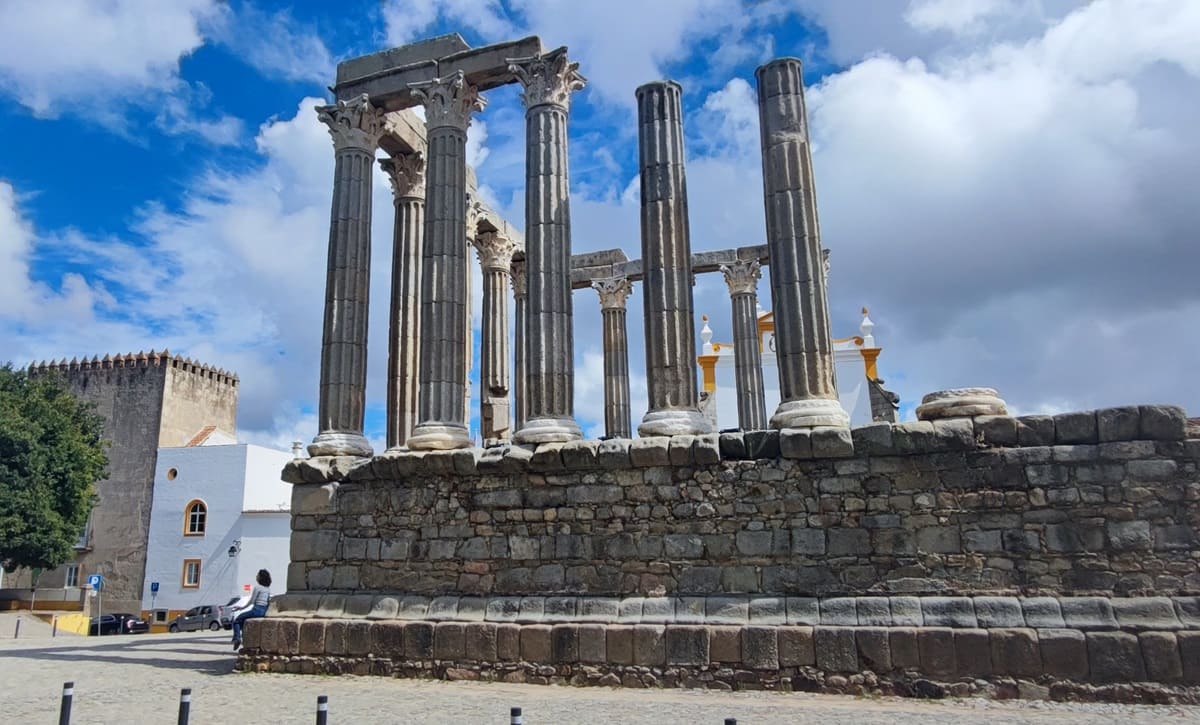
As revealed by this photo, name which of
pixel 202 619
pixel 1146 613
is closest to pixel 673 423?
pixel 1146 613

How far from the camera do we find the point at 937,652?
898cm

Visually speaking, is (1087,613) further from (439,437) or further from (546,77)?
(546,77)

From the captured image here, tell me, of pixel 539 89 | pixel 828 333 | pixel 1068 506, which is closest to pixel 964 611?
pixel 1068 506

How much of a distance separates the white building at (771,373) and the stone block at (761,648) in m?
17.8

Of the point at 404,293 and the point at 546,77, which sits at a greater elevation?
the point at 546,77

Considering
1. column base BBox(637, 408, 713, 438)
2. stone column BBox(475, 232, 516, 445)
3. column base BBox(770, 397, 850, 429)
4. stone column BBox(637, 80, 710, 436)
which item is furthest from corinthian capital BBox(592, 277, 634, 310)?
column base BBox(770, 397, 850, 429)

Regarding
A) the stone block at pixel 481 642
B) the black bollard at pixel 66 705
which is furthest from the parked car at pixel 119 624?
the black bollard at pixel 66 705

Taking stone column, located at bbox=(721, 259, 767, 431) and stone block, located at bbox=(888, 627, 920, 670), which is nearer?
stone block, located at bbox=(888, 627, 920, 670)

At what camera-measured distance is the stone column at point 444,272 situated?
12992mm

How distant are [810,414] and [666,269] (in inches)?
120

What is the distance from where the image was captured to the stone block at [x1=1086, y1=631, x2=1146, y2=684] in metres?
8.50

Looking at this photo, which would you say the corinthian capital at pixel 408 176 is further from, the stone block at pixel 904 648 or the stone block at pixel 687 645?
the stone block at pixel 904 648

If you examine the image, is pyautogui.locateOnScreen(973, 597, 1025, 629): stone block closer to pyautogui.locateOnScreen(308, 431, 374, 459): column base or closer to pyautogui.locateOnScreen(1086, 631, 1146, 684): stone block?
pyautogui.locateOnScreen(1086, 631, 1146, 684): stone block

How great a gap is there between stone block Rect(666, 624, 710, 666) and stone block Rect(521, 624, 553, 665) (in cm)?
156
